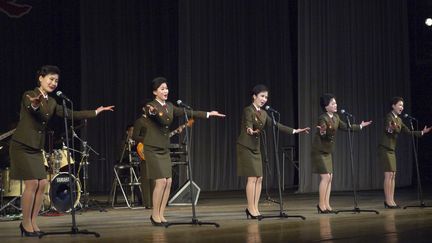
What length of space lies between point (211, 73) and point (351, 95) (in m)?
3.14

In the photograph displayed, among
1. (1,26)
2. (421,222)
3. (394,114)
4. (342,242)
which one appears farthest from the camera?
(1,26)

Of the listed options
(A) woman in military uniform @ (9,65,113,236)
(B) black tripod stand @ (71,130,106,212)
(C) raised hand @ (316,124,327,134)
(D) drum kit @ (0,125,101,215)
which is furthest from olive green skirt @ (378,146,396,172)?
(A) woman in military uniform @ (9,65,113,236)

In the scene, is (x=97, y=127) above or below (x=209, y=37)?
below

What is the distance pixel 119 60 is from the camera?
669 inches

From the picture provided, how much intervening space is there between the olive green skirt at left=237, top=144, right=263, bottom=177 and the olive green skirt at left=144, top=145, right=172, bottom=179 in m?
1.22

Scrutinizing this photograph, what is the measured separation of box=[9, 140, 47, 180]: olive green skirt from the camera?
775cm

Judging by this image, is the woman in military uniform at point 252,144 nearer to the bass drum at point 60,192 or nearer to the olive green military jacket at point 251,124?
the olive green military jacket at point 251,124

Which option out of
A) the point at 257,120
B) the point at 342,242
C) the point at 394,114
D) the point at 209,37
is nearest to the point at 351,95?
the point at 209,37

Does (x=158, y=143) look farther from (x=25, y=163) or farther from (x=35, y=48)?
(x=35, y=48)

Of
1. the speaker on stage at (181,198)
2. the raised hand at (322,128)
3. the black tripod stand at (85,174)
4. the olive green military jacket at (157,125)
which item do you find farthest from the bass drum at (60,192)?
the raised hand at (322,128)

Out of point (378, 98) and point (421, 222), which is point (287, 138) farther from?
point (421, 222)

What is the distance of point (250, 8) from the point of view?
17.5 metres

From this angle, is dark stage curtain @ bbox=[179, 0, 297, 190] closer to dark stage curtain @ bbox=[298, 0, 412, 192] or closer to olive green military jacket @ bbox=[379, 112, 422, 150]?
dark stage curtain @ bbox=[298, 0, 412, 192]

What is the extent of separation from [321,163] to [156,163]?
2.91m
